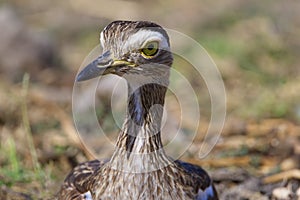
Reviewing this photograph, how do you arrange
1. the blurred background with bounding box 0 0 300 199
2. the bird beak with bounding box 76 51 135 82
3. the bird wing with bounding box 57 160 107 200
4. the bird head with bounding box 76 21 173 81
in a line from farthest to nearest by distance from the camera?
the blurred background with bounding box 0 0 300 199
the bird wing with bounding box 57 160 107 200
the bird head with bounding box 76 21 173 81
the bird beak with bounding box 76 51 135 82

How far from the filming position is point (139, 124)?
15.5 feet

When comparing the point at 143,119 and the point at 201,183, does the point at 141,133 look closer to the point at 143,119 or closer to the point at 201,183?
the point at 143,119

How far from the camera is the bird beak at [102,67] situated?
4.29 meters

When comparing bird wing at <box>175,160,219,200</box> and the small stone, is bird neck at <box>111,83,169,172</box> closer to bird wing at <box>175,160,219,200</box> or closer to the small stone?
bird wing at <box>175,160,219,200</box>

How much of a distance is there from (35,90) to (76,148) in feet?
6.20

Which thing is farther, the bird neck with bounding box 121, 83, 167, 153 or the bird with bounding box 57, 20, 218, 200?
the bird neck with bounding box 121, 83, 167, 153

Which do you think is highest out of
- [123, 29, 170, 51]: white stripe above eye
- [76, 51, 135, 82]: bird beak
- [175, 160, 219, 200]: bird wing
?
[123, 29, 170, 51]: white stripe above eye

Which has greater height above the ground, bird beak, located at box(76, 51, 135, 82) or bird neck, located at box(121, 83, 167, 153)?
bird beak, located at box(76, 51, 135, 82)

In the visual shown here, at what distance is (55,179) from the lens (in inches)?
242

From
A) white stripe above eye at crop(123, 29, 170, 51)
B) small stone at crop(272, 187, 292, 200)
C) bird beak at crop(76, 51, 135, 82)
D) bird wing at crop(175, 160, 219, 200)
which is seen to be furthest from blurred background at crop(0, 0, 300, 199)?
white stripe above eye at crop(123, 29, 170, 51)

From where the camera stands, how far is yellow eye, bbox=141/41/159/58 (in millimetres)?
4445

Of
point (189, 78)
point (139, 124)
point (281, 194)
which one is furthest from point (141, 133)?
point (189, 78)

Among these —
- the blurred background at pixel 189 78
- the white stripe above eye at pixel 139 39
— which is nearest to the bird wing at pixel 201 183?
the blurred background at pixel 189 78

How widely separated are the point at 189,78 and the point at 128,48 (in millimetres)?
4888
